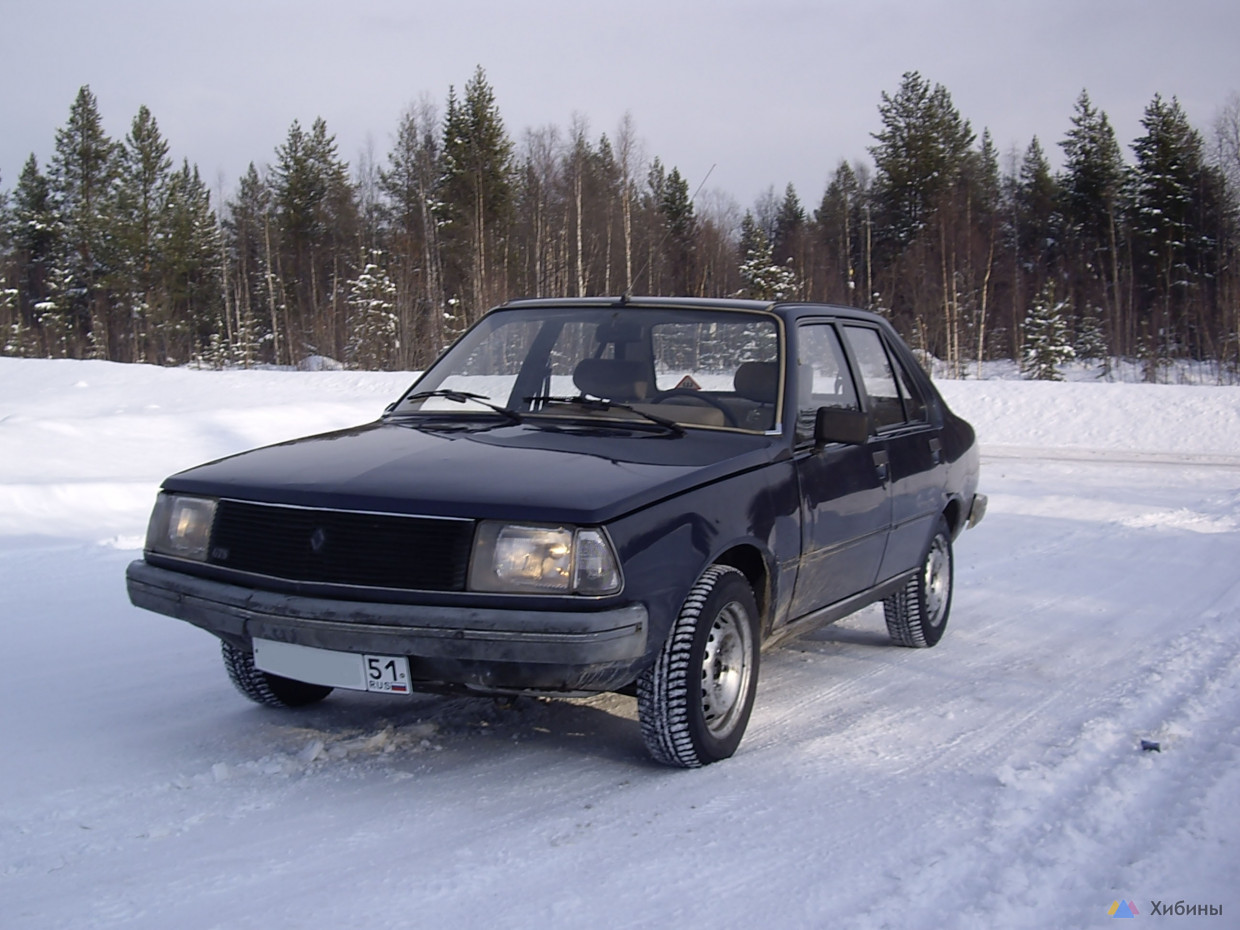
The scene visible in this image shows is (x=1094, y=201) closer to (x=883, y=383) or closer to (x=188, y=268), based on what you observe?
(x=188, y=268)

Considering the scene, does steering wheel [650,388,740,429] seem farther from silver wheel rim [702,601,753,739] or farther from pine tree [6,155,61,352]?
pine tree [6,155,61,352]

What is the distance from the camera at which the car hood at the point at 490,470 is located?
322 centimetres

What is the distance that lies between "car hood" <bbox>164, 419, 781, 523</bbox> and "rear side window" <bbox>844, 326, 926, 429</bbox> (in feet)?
4.03

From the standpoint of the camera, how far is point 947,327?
3762cm

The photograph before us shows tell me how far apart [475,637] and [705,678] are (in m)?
0.90

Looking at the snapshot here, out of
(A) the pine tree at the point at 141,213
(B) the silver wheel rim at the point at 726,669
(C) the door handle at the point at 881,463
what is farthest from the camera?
(A) the pine tree at the point at 141,213

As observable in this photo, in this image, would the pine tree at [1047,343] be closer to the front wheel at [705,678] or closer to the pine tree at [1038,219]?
the pine tree at [1038,219]

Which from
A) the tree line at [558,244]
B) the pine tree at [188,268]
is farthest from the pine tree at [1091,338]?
the pine tree at [188,268]

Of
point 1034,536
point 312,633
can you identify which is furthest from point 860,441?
point 1034,536

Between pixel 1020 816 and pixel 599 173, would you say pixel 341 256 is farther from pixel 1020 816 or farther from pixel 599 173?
pixel 1020 816

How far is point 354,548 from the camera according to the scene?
329 centimetres

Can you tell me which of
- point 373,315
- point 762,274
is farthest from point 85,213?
point 762,274

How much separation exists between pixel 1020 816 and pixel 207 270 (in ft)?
178

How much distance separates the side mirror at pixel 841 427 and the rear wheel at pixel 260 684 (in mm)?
2167
